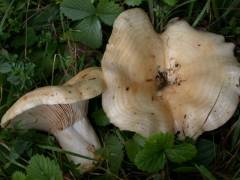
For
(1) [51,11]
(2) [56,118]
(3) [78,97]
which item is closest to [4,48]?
(1) [51,11]

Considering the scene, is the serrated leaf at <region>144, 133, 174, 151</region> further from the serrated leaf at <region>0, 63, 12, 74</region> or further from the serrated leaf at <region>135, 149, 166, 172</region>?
the serrated leaf at <region>0, 63, 12, 74</region>

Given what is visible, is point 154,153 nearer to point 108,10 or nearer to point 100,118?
point 100,118

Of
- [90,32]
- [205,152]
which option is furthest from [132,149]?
[90,32]

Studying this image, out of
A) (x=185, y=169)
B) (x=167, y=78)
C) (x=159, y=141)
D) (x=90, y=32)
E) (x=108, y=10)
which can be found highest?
(x=108, y=10)

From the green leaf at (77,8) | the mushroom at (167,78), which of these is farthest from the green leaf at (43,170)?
the green leaf at (77,8)

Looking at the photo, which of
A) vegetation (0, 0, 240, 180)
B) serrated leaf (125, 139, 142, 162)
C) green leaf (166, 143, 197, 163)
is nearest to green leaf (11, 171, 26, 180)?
vegetation (0, 0, 240, 180)

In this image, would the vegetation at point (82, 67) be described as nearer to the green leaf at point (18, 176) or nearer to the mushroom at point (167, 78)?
the green leaf at point (18, 176)
